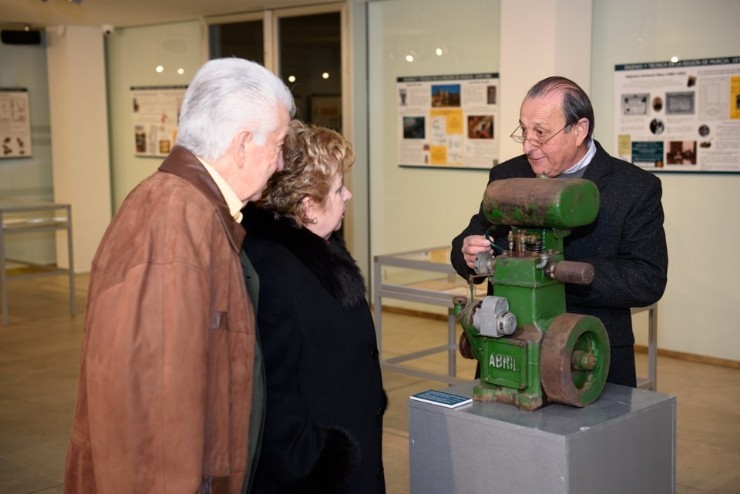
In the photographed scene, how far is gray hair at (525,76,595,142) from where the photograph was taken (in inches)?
95.6

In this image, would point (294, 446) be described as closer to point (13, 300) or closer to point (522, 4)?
point (522, 4)

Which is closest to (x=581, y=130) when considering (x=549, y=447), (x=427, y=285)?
(x=549, y=447)

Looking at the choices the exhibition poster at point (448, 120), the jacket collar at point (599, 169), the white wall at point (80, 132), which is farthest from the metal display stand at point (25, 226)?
the jacket collar at point (599, 169)

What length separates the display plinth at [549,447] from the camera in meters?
1.84

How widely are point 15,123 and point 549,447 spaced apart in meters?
9.17

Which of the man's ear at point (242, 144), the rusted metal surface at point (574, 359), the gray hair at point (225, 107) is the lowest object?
the rusted metal surface at point (574, 359)

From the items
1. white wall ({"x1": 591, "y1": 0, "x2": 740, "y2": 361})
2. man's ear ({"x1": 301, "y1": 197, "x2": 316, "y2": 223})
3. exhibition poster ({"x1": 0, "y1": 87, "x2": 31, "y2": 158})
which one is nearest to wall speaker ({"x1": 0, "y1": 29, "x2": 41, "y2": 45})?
exhibition poster ({"x1": 0, "y1": 87, "x2": 31, "y2": 158})

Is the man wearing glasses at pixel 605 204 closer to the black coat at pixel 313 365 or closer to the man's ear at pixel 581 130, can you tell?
the man's ear at pixel 581 130

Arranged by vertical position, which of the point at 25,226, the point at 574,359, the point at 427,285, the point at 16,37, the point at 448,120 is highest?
the point at 16,37

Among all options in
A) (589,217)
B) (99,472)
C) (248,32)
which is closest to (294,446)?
(99,472)

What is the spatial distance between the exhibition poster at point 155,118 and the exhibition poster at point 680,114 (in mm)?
4792

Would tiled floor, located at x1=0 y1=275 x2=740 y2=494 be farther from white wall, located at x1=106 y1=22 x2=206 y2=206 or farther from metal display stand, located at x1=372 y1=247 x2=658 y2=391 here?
white wall, located at x1=106 y1=22 x2=206 y2=206

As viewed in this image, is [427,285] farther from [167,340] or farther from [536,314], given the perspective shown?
[167,340]

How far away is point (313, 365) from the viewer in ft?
6.43
